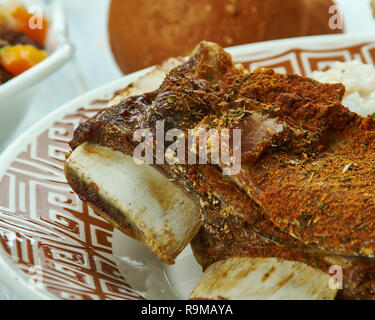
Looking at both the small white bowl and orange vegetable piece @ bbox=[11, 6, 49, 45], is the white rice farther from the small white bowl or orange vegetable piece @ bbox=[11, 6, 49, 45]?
orange vegetable piece @ bbox=[11, 6, 49, 45]

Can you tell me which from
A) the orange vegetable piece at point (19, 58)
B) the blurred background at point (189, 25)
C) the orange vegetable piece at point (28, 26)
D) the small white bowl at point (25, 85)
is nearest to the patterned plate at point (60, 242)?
the small white bowl at point (25, 85)

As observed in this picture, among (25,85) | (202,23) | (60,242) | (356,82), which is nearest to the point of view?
(60,242)

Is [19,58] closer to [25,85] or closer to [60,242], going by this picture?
[25,85]

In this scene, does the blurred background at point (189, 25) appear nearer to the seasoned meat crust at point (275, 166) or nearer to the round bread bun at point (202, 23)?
the round bread bun at point (202, 23)

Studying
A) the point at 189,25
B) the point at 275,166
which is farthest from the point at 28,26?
the point at 275,166

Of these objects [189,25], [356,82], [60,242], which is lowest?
[60,242]

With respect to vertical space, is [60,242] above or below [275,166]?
below

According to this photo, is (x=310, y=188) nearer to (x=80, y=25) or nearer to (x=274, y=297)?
(x=274, y=297)
